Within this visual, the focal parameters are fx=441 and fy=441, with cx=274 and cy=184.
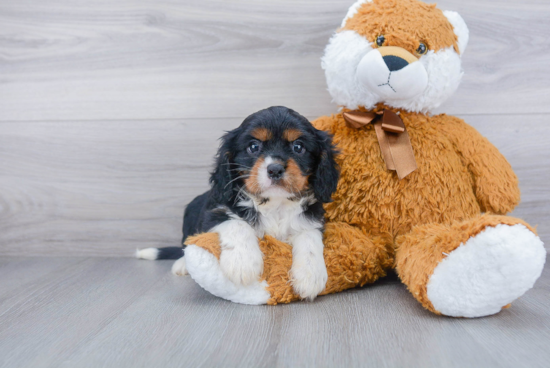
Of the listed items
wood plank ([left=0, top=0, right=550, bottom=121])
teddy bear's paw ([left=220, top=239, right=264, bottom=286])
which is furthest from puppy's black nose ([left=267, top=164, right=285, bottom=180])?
wood plank ([left=0, top=0, right=550, bottom=121])

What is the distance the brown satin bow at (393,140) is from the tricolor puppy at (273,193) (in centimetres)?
20

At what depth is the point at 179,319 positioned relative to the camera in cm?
141

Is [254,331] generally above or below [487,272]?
below

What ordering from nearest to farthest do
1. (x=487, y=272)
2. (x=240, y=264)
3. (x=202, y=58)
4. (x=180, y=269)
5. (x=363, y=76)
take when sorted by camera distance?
(x=487, y=272) < (x=240, y=264) < (x=363, y=76) < (x=180, y=269) < (x=202, y=58)

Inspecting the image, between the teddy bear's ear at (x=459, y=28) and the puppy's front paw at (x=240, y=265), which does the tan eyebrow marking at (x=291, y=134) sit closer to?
the puppy's front paw at (x=240, y=265)

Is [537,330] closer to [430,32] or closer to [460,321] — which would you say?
[460,321]

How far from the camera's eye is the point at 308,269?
148 centimetres

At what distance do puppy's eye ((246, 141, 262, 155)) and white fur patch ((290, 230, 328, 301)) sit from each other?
359 millimetres

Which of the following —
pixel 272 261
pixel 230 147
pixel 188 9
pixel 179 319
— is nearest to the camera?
pixel 179 319

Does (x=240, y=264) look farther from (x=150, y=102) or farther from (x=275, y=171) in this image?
(x=150, y=102)

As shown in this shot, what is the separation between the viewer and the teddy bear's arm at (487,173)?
1693mm

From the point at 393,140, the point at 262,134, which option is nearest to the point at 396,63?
the point at 393,140

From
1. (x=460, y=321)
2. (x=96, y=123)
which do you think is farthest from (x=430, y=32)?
(x=96, y=123)

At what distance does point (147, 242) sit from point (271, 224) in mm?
1000
